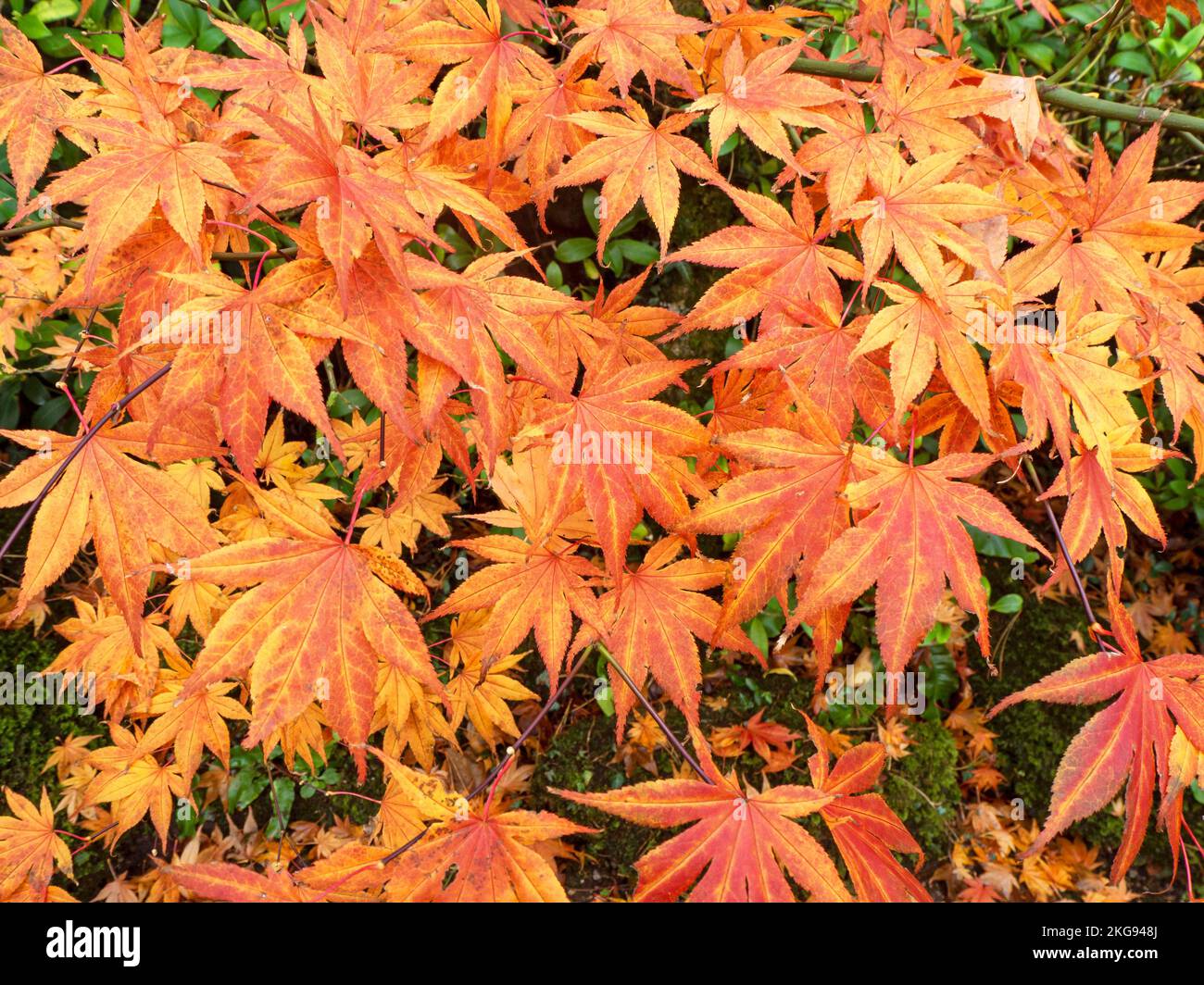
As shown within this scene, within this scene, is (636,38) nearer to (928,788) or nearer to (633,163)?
(633,163)

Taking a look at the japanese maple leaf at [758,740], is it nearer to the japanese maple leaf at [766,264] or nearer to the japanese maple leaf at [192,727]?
the japanese maple leaf at [192,727]

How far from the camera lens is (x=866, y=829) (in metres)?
1.22

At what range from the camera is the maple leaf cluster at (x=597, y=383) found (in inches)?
39.3

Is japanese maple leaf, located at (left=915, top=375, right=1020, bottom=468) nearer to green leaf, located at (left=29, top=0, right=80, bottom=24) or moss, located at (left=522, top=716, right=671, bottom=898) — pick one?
moss, located at (left=522, top=716, right=671, bottom=898)

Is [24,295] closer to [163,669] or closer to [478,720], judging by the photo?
[163,669]

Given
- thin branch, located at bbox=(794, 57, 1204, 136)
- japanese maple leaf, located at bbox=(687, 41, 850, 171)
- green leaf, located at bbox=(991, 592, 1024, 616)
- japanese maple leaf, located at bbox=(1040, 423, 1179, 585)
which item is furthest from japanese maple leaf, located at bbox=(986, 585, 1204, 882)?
green leaf, located at bbox=(991, 592, 1024, 616)

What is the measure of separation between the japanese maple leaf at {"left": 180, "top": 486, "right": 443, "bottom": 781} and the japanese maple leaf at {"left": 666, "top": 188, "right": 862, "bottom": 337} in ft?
2.04

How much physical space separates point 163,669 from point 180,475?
18.0 inches

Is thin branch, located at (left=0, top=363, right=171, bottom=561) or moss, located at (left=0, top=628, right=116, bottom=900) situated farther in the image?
moss, located at (left=0, top=628, right=116, bottom=900)

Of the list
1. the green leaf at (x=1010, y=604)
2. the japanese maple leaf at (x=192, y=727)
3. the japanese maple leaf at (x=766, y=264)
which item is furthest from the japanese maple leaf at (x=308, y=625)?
the green leaf at (x=1010, y=604)

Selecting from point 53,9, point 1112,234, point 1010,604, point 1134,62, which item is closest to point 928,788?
point 1010,604

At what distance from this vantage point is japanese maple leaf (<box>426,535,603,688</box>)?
4.11 feet

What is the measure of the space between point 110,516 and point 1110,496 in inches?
61.6

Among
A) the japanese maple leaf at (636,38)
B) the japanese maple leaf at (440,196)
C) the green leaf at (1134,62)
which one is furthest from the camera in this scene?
the green leaf at (1134,62)
